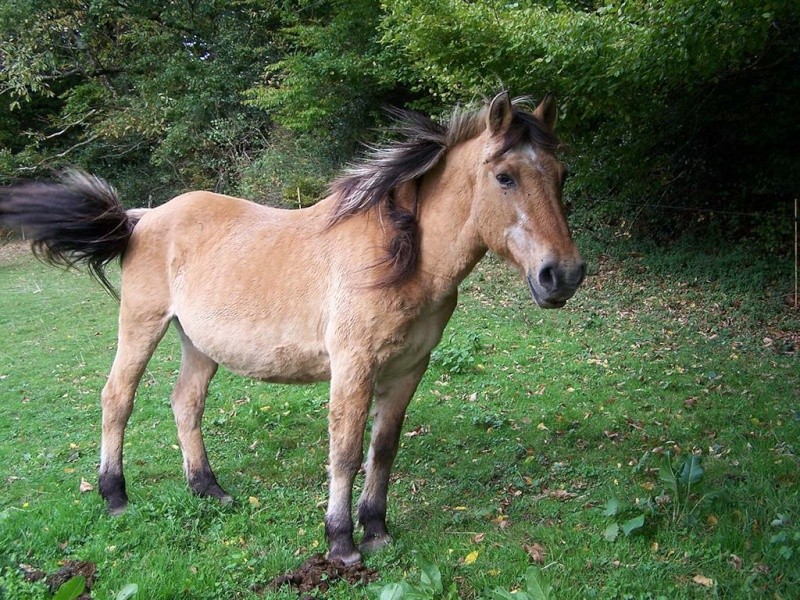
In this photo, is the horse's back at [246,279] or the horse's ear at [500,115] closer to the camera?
the horse's ear at [500,115]

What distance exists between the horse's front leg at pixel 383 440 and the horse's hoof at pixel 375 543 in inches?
2.4

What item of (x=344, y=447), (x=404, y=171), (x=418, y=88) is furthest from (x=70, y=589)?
(x=418, y=88)

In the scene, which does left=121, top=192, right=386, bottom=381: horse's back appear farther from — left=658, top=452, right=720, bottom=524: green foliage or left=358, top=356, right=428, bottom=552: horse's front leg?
left=658, top=452, right=720, bottom=524: green foliage

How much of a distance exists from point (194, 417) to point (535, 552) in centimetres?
275

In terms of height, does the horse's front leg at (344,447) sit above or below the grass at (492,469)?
above

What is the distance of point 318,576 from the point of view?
11.4 ft

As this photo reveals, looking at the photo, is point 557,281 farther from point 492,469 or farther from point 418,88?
point 418,88

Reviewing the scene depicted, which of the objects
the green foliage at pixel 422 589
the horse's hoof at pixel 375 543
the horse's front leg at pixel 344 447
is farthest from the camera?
the horse's hoof at pixel 375 543

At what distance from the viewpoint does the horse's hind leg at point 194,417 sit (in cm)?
458

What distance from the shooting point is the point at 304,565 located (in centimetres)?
358

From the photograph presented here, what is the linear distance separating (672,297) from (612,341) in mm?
2798

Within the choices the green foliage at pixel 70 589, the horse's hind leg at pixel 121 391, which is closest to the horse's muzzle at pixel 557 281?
the green foliage at pixel 70 589

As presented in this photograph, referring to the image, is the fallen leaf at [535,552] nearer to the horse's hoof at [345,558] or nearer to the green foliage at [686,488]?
the green foliage at [686,488]

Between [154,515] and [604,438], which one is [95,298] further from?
[604,438]
